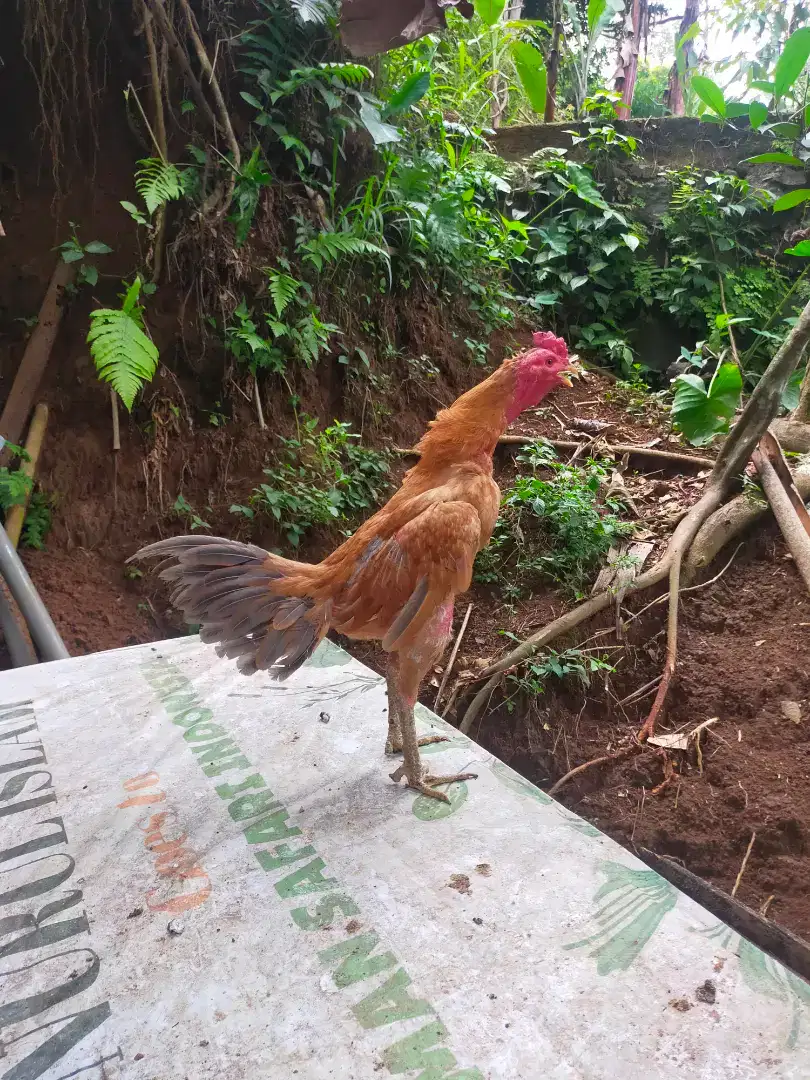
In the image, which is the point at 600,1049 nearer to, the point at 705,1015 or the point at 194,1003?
the point at 705,1015

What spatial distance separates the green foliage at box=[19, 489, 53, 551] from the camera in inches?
124

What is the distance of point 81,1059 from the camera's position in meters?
1.08

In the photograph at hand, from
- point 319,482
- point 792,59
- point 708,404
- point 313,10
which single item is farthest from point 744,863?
point 313,10

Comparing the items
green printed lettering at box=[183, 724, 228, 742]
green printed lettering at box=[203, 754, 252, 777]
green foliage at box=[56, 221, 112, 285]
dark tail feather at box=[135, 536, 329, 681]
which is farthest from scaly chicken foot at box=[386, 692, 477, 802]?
green foliage at box=[56, 221, 112, 285]

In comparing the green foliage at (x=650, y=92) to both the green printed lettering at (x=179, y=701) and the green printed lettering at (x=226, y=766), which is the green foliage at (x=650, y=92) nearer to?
the green printed lettering at (x=179, y=701)

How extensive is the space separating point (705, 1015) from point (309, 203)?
3.99 metres

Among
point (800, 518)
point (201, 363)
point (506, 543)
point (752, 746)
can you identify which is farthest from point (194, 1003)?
point (201, 363)

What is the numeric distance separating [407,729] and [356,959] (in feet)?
1.97

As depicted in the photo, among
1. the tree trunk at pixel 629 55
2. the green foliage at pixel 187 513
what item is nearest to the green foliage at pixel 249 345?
the green foliage at pixel 187 513

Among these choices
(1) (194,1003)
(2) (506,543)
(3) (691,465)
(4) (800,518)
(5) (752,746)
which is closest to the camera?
(1) (194,1003)

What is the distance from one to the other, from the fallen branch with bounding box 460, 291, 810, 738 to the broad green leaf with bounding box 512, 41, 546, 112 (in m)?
2.56

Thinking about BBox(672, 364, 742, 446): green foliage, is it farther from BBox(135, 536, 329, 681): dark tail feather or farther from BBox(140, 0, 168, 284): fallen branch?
BBox(140, 0, 168, 284): fallen branch

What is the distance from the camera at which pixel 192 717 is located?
2178mm

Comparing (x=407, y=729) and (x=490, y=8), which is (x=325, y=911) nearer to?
(x=407, y=729)
